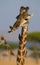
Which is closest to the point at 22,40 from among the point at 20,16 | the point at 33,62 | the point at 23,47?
the point at 23,47

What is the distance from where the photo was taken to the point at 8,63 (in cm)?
367

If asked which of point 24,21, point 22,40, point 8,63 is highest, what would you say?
point 24,21

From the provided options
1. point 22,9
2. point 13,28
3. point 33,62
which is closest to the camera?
point 13,28

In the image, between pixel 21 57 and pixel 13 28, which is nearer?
pixel 13 28

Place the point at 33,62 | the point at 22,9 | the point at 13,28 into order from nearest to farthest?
1. the point at 13,28
2. the point at 22,9
3. the point at 33,62

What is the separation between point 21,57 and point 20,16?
24 cm

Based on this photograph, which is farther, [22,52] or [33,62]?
[33,62]

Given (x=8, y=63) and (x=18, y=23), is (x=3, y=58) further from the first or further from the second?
(x=18, y=23)

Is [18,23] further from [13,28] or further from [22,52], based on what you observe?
[22,52]

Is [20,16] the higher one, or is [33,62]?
[20,16]

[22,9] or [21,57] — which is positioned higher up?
[22,9]

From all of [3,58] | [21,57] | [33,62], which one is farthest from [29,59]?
[21,57]

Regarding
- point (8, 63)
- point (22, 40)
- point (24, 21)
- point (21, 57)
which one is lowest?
point (8, 63)

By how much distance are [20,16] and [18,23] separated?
0.07m
